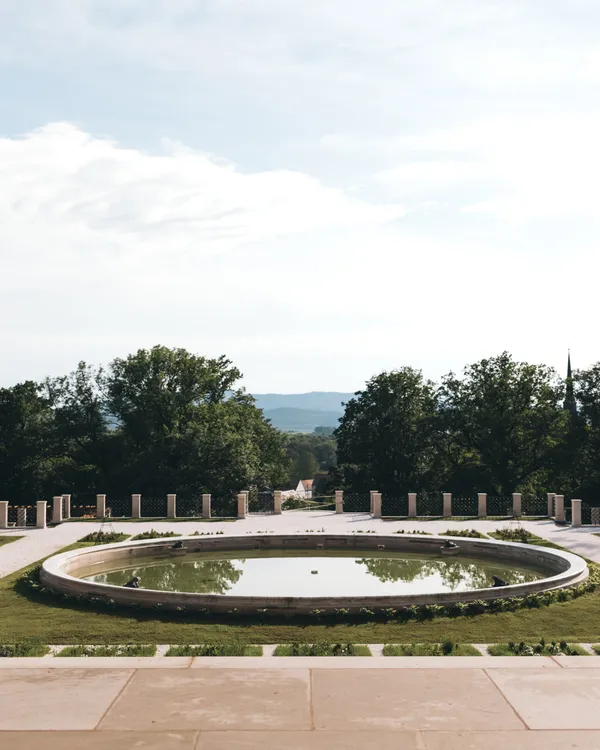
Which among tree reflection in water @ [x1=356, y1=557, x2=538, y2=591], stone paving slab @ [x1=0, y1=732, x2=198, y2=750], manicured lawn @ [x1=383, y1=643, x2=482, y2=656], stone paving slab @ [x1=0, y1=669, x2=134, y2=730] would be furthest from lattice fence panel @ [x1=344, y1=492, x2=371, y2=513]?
stone paving slab @ [x1=0, y1=732, x2=198, y2=750]

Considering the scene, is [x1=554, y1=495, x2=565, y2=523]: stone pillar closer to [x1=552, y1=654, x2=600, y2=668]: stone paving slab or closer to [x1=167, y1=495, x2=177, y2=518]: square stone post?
[x1=167, y1=495, x2=177, y2=518]: square stone post

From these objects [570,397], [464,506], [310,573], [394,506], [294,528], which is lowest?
[464,506]

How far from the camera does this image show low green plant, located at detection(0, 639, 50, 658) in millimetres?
13562

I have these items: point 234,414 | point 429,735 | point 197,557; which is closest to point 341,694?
point 429,735

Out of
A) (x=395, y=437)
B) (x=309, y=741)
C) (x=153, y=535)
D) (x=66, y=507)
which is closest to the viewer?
(x=309, y=741)

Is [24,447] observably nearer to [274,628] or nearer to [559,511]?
[559,511]

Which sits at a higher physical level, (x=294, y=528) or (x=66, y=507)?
(x=66, y=507)

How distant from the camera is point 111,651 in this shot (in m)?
13.7

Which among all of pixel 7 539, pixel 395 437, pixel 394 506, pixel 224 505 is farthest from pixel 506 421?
pixel 7 539

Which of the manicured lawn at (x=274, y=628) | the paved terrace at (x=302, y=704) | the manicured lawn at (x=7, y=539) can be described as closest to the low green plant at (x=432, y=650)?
the paved terrace at (x=302, y=704)

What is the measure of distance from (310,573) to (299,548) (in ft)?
16.8

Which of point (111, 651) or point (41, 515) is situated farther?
point (41, 515)

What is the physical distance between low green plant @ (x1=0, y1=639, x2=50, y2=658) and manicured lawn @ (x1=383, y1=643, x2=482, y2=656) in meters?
5.87

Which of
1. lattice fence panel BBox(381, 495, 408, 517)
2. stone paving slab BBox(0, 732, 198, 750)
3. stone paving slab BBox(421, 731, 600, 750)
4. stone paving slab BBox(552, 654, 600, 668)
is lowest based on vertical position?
lattice fence panel BBox(381, 495, 408, 517)
